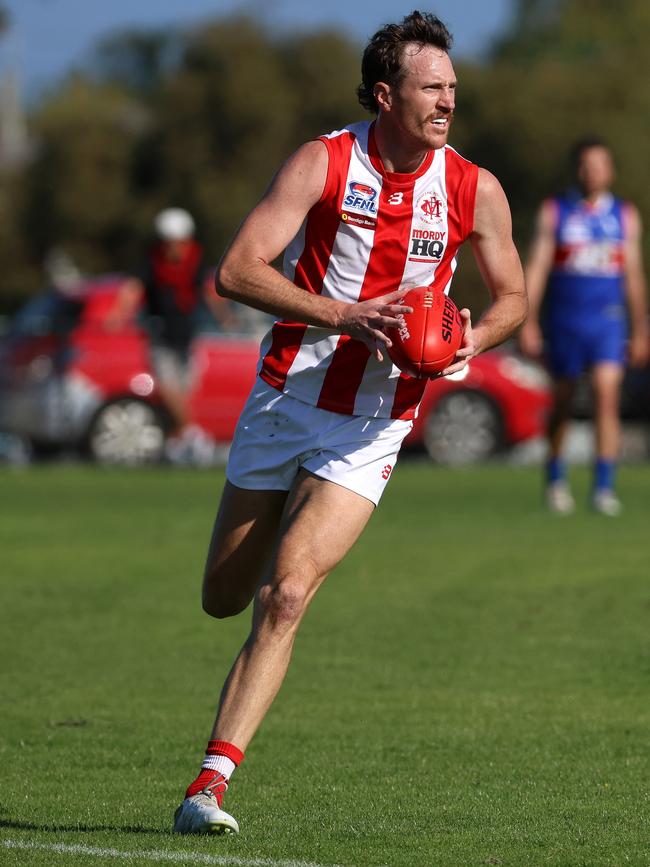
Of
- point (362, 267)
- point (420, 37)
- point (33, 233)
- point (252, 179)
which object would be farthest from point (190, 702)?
point (33, 233)

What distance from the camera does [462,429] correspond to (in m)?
22.8

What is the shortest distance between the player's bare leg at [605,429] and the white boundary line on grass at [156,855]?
393 inches

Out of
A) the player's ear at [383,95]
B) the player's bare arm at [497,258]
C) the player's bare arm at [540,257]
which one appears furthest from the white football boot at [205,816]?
the player's bare arm at [540,257]

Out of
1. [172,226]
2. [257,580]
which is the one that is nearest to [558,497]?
[172,226]

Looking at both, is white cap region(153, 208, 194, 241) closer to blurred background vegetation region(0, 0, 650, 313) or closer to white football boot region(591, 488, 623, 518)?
white football boot region(591, 488, 623, 518)

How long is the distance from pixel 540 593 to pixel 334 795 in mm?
4776

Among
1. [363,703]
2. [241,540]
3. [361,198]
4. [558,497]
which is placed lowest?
[558,497]

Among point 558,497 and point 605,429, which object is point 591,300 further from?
point 558,497

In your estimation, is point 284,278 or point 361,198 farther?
point 361,198

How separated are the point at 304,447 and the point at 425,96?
117 centimetres

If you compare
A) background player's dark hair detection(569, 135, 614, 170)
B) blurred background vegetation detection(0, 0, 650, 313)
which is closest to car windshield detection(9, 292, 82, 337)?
background player's dark hair detection(569, 135, 614, 170)

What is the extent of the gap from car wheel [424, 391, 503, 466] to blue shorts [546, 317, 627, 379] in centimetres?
767

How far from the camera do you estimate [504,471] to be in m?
20.3

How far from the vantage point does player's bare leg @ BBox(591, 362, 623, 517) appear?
14.7 metres
